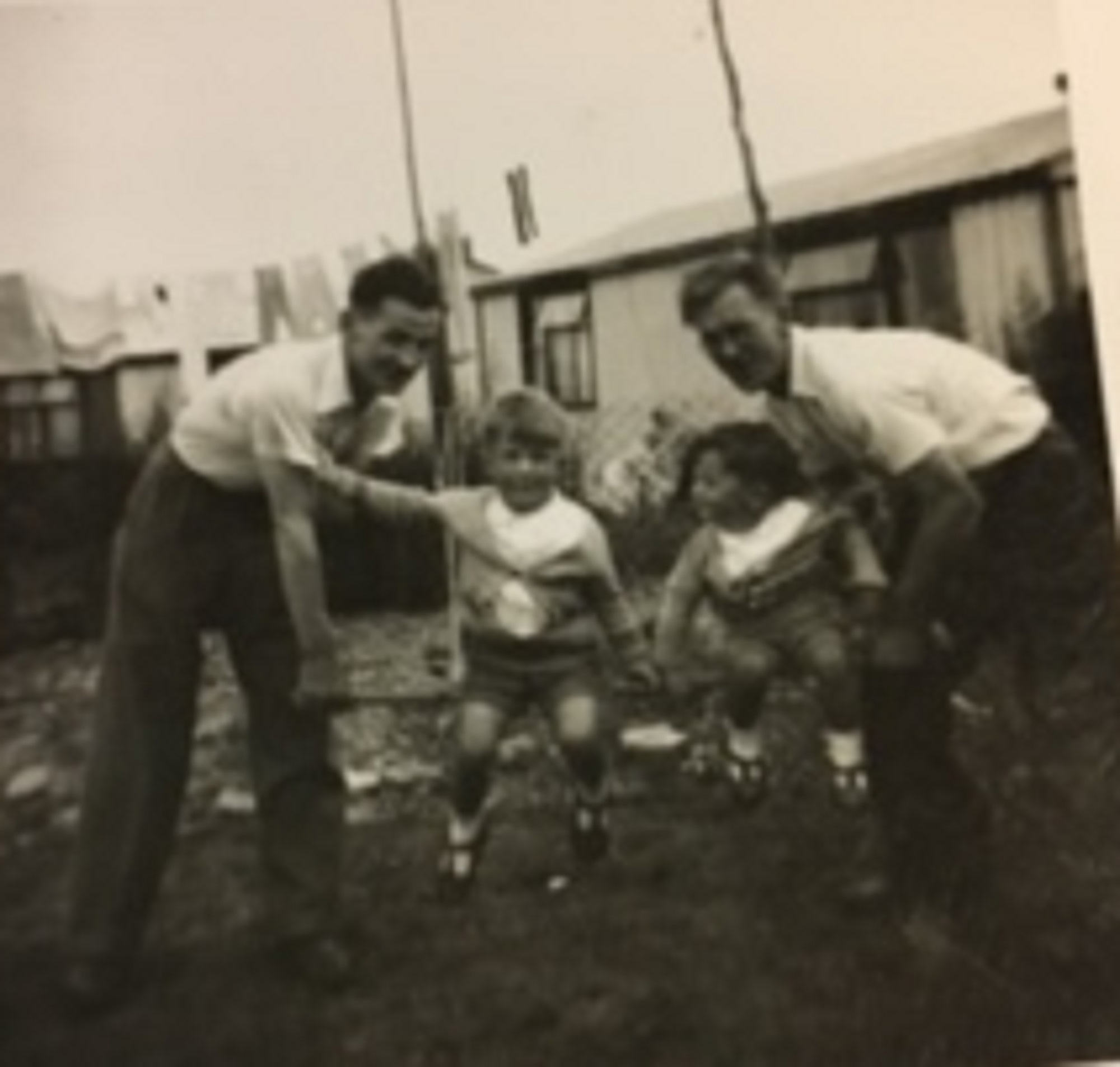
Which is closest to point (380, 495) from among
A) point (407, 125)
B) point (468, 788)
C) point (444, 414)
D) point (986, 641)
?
point (444, 414)

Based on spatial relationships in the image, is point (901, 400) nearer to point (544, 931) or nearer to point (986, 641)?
point (986, 641)

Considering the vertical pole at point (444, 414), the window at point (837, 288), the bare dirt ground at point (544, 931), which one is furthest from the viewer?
the window at point (837, 288)

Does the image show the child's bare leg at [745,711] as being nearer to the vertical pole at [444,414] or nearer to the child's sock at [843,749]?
the child's sock at [843,749]

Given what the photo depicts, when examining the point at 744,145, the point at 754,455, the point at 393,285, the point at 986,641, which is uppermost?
the point at 744,145

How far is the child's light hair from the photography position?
2098mm

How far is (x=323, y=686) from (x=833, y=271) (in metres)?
0.74

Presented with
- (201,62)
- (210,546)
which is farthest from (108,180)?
(210,546)

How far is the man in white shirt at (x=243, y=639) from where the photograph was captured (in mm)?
1998

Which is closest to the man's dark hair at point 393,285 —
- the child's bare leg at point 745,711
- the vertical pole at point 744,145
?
the vertical pole at point 744,145

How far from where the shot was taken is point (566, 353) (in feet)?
6.91

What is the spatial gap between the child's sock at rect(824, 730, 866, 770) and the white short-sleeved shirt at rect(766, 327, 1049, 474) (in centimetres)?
30

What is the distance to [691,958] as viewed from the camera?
2029 millimetres

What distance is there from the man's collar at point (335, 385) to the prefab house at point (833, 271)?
0.15m

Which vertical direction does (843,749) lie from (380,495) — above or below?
below
